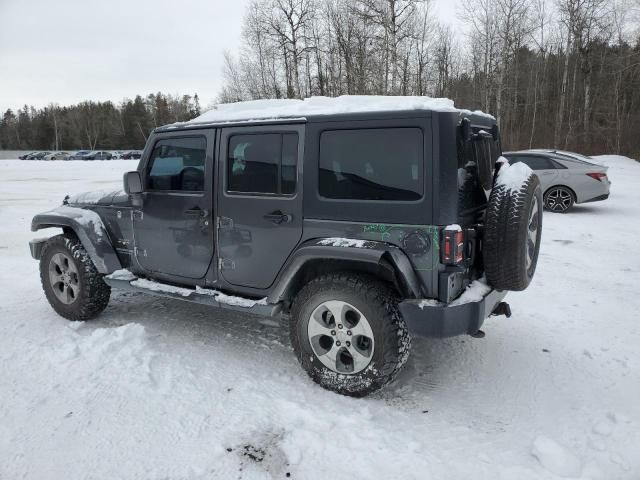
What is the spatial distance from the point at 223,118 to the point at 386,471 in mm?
2899

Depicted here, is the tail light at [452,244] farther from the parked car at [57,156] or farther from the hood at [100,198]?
the parked car at [57,156]

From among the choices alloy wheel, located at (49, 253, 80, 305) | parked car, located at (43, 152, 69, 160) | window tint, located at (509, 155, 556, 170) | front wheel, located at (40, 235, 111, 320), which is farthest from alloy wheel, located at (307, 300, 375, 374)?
A: parked car, located at (43, 152, 69, 160)

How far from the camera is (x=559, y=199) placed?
36.9 feet

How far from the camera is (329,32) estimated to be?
37.1 m

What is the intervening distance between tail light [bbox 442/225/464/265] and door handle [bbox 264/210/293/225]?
1139 mm

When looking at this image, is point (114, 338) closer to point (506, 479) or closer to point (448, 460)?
point (448, 460)

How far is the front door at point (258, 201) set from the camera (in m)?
3.47

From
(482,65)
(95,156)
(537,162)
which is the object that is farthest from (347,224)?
(95,156)

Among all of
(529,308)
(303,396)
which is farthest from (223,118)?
(529,308)

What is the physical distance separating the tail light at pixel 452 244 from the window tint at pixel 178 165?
6.77ft

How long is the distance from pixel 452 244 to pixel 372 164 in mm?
762

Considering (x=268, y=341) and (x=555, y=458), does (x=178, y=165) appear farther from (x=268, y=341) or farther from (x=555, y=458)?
(x=555, y=458)

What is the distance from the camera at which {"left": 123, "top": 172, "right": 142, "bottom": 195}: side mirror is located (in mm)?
4039

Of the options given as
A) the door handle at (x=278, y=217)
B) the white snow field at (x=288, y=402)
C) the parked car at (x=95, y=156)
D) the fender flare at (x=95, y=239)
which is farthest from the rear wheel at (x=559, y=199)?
the parked car at (x=95, y=156)
